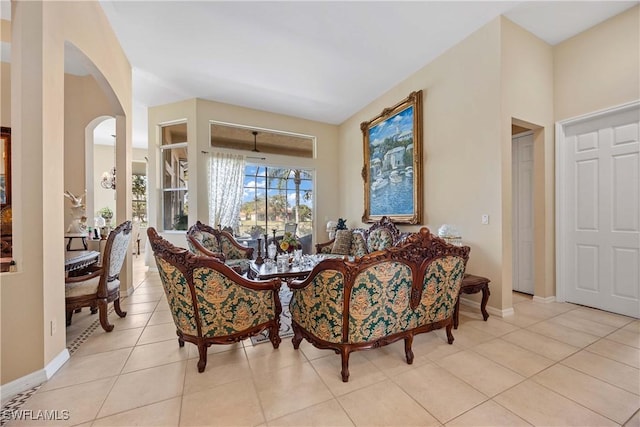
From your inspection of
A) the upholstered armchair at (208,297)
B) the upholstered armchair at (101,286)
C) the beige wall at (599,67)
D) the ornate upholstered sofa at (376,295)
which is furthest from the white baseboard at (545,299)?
the upholstered armchair at (101,286)

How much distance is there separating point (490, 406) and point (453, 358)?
558 millimetres

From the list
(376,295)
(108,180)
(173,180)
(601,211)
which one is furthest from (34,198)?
(108,180)

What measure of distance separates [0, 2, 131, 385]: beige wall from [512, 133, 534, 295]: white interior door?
5531 mm

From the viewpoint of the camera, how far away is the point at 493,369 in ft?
6.70

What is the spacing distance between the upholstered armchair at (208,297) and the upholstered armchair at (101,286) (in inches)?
42.3

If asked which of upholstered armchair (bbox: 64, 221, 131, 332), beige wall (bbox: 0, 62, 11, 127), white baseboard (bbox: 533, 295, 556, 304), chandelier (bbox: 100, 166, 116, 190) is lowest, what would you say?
white baseboard (bbox: 533, 295, 556, 304)

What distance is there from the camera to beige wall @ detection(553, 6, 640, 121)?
9.52ft

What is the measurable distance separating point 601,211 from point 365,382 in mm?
3636

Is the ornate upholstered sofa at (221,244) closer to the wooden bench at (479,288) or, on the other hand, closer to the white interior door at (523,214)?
the wooden bench at (479,288)

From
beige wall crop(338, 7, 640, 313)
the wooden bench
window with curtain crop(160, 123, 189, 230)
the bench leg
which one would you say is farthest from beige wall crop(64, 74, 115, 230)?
the bench leg

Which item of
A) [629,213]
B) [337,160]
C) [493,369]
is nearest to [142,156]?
[337,160]

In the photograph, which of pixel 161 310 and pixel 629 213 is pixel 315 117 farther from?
pixel 629 213

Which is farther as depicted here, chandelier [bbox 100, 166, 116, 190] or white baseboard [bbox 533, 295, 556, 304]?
chandelier [bbox 100, 166, 116, 190]

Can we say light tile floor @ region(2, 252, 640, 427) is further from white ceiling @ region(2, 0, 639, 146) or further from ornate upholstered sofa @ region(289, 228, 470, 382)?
white ceiling @ region(2, 0, 639, 146)
